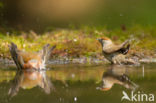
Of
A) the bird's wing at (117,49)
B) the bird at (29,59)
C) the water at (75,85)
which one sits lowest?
the water at (75,85)

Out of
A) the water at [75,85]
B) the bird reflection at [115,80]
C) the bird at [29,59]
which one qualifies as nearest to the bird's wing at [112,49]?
the water at [75,85]

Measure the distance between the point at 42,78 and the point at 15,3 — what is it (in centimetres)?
926

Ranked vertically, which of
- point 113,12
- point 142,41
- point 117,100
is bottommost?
point 117,100

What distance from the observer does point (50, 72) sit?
301 inches

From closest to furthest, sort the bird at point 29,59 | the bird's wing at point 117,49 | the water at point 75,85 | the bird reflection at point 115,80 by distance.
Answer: the water at point 75,85 < the bird reflection at point 115,80 < the bird at point 29,59 < the bird's wing at point 117,49

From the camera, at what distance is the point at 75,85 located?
237 inches

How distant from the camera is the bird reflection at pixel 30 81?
579 cm

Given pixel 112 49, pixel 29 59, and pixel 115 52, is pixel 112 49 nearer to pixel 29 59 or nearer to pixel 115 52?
pixel 115 52

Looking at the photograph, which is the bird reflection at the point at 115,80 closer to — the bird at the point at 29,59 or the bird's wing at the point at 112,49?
the bird's wing at the point at 112,49

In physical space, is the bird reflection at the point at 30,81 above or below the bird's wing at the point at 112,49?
below

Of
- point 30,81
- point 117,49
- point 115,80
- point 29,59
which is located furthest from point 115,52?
point 30,81

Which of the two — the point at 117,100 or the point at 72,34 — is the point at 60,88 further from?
the point at 72,34

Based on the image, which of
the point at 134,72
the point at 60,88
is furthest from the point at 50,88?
the point at 134,72

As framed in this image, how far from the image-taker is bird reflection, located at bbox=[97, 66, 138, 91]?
18.9ft
